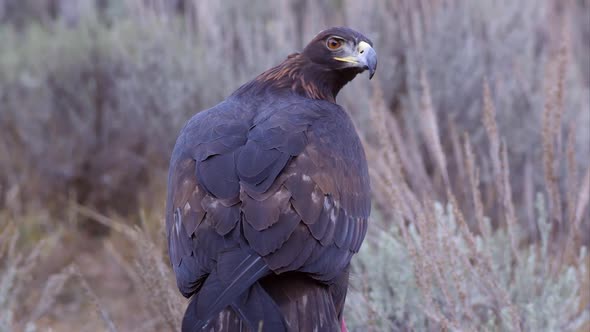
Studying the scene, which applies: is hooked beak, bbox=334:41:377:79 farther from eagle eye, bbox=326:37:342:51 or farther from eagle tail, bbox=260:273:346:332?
eagle tail, bbox=260:273:346:332

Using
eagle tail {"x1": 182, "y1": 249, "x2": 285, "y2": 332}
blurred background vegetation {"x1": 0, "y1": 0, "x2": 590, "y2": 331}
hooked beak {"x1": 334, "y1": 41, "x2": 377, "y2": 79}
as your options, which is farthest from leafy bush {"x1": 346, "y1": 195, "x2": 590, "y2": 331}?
blurred background vegetation {"x1": 0, "y1": 0, "x2": 590, "y2": 331}

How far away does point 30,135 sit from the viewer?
6.17 metres

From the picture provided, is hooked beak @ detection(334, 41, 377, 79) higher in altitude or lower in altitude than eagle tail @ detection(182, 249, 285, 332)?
higher

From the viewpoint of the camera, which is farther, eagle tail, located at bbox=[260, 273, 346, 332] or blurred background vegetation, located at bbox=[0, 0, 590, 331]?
blurred background vegetation, located at bbox=[0, 0, 590, 331]

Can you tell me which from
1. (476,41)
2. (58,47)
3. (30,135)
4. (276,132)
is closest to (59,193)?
(30,135)

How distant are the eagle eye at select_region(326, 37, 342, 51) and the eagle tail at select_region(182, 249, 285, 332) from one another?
125 centimetres

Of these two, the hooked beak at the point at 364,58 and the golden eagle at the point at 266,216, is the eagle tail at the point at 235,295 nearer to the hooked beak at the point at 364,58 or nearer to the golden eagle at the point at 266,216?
the golden eagle at the point at 266,216

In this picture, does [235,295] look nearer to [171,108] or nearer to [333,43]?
[333,43]

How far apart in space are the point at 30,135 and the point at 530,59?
3390mm

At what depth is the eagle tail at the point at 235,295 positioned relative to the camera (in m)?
2.54

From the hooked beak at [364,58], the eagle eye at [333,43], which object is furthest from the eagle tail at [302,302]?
the eagle eye at [333,43]

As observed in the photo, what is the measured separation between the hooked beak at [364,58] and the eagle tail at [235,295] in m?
1.11

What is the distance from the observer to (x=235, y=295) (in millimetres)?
2533

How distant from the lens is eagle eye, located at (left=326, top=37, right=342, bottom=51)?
3.60 metres
